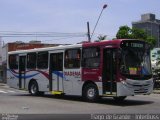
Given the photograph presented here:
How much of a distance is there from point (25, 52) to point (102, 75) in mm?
8441

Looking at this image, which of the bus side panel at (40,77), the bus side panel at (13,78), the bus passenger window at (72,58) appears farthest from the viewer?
the bus side panel at (13,78)

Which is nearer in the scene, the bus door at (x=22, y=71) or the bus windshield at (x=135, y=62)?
the bus windshield at (x=135, y=62)

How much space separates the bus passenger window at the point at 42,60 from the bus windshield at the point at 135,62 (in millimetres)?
6645

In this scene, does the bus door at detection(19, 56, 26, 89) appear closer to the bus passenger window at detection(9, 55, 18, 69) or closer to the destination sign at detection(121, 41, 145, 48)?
the bus passenger window at detection(9, 55, 18, 69)

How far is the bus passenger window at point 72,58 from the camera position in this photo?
22.8 m

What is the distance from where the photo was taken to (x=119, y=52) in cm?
2016

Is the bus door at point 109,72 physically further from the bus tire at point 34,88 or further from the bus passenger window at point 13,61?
the bus passenger window at point 13,61

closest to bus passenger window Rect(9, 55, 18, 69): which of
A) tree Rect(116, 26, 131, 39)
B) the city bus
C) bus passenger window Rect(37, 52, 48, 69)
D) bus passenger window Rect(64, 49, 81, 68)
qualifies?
the city bus

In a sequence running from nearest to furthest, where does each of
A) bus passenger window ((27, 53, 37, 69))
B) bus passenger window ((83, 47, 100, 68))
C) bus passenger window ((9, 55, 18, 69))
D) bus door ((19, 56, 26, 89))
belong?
1. bus passenger window ((83, 47, 100, 68))
2. bus passenger window ((27, 53, 37, 69))
3. bus door ((19, 56, 26, 89))
4. bus passenger window ((9, 55, 18, 69))

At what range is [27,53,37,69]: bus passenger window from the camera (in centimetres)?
2691

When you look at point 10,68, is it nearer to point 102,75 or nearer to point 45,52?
point 45,52

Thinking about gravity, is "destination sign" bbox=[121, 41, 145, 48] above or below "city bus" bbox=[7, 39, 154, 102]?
above

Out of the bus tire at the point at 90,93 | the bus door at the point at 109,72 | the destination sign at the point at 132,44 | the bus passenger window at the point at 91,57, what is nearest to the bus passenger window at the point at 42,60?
the bus passenger window at the point at 91,57

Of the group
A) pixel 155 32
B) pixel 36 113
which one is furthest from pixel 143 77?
pixel 155 32
